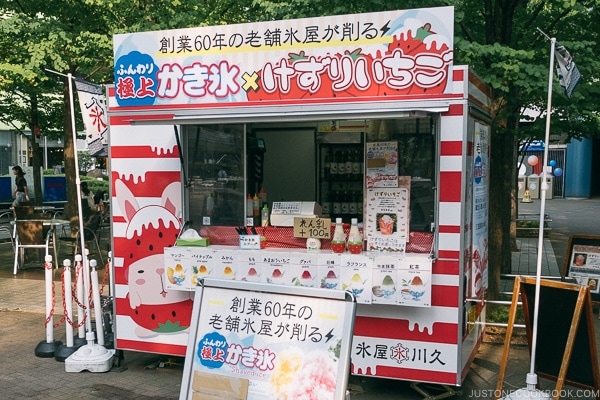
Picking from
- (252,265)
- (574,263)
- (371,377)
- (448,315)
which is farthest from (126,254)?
(574,263)

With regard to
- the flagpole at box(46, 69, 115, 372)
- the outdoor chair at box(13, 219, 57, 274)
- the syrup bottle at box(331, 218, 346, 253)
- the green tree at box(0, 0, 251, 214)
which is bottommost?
the flagpole at box(46, 69, 115, 372)

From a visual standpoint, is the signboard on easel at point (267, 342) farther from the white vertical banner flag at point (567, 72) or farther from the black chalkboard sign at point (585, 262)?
the black chalkboard sign at point (585, 262)

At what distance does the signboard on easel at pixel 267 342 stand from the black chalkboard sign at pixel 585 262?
6.33 m

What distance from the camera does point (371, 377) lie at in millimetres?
6141

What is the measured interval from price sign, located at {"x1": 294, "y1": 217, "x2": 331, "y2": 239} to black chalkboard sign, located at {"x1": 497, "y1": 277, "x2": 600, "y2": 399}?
5.85ft

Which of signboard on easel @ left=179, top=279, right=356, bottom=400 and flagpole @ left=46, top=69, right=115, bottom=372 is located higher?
signboard on easel @ left=179, top=279, right=356, bottom=400

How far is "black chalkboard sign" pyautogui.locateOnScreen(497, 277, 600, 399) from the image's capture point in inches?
197

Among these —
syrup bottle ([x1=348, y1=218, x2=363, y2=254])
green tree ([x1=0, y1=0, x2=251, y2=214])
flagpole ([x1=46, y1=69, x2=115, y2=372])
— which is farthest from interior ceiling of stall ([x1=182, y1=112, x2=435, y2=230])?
green tree ([x1=0, y1=0, x2=251, y2=214])

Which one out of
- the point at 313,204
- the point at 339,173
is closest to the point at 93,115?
the point at 313,204

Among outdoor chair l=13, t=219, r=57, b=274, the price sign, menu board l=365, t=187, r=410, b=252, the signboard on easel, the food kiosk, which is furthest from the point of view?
outdoor chair l=13, t=219, r=57, b=274

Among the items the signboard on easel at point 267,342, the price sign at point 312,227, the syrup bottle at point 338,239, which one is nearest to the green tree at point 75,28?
the price sign at point 312,227

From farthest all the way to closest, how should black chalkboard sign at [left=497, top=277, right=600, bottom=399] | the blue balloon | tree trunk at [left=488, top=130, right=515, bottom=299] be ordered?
1. the blue balloon
2. tree trunk at [left=488, top=130, right=515, bottom=299]
3. black chalkboard sign at [left=497, top=277, right=600, bottom=399]

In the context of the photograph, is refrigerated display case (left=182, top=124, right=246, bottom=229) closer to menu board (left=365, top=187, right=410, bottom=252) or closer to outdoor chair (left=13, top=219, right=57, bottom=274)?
menu board (left=365, top=187, right=410, bottom=252)

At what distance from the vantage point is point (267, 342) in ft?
12.3
